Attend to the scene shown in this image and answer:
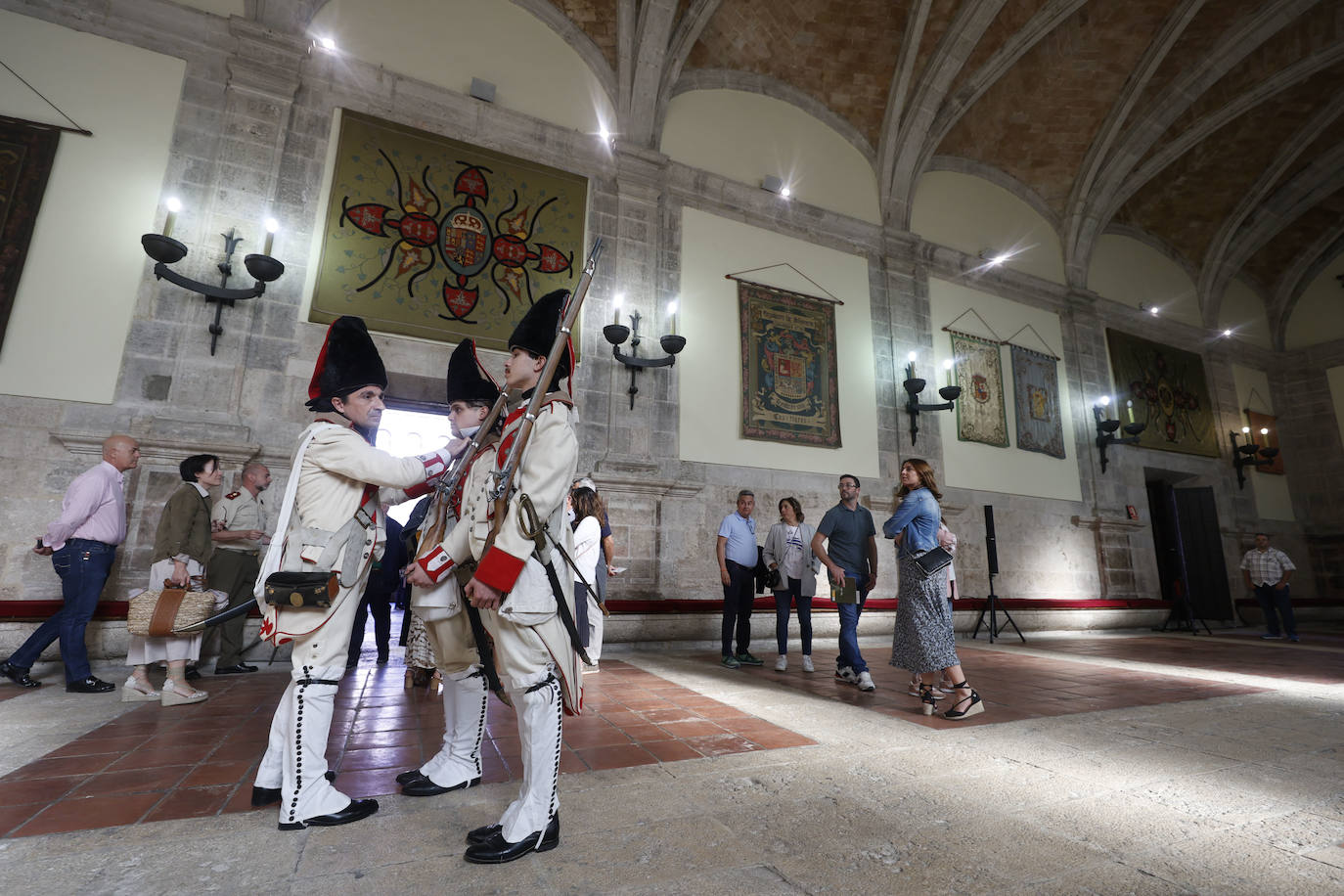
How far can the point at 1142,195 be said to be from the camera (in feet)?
37.2

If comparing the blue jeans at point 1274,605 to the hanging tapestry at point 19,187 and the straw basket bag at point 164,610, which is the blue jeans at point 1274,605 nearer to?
the straw basket bag at point 164,610

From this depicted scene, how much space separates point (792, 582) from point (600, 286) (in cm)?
392

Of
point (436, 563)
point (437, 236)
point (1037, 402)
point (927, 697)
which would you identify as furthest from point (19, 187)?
point (1037, 402)

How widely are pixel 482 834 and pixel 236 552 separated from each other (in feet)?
12.6

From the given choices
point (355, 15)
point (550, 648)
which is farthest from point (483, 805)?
point (355, 15)

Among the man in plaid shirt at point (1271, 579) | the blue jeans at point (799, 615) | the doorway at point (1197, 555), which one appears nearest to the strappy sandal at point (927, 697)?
the blue jeans at point (799, 615)

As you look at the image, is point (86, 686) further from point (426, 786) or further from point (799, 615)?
point (799, 615)

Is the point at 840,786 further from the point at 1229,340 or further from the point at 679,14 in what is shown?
the point at 1229,340

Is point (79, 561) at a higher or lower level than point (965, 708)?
higher

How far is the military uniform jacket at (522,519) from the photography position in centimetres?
175

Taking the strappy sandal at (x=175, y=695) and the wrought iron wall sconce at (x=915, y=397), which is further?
the wrought iron wall sconce at (x=915, y=397)

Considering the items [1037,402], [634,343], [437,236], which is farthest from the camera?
[1037,402]

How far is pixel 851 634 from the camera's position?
426cm

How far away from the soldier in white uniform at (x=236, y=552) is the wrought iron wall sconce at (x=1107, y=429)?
11673 millimetres
